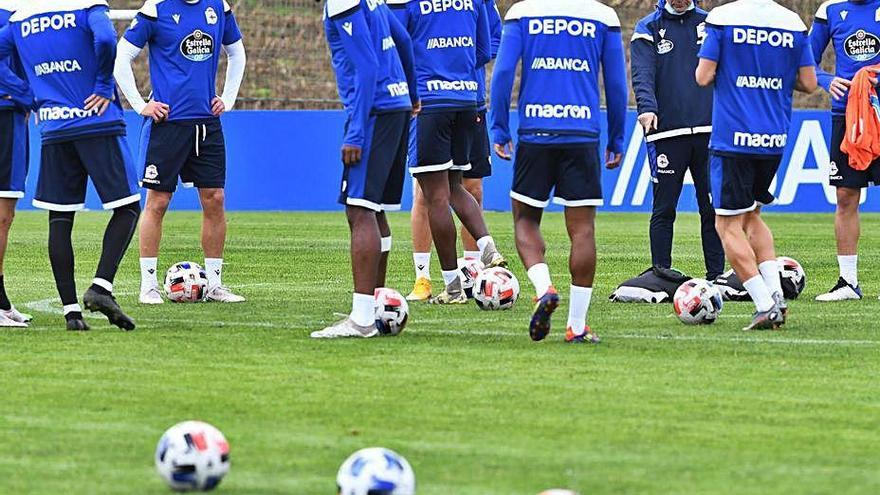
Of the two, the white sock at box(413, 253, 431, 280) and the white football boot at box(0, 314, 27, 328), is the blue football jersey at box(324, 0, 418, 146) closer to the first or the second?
the white football boot at box(0, 314, 27, 328)

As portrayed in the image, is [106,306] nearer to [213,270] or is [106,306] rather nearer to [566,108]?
[213,270]

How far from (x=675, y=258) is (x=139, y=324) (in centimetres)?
737

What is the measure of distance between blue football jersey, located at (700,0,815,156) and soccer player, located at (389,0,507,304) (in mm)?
2139

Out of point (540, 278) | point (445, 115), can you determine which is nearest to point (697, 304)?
point (540, 278)

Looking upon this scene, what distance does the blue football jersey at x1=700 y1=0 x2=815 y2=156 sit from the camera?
34.3 feet

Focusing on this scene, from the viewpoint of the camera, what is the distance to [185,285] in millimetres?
12508

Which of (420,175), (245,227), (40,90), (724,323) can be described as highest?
(40,90)

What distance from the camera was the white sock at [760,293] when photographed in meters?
10.4

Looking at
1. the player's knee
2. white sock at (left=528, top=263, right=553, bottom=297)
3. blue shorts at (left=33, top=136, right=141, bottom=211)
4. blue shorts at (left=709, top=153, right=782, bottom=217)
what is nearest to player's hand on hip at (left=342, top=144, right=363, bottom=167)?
white sock at (left=528, top=263, right=553, bottom=297)

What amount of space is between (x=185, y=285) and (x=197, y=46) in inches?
70.1

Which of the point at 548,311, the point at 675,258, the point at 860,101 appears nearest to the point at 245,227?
the point at 675,258

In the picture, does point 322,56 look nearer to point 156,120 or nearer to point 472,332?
point 156,120

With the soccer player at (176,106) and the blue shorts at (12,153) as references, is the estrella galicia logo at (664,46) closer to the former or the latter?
the soccer player at (176,106)

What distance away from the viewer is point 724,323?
10.9 meters
